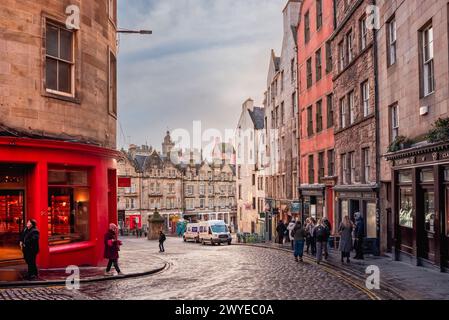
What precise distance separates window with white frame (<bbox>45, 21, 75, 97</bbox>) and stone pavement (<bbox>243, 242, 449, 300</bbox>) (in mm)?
10996

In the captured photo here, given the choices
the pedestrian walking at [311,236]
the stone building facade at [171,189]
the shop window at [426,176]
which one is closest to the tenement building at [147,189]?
the stone building facade at [171,189]

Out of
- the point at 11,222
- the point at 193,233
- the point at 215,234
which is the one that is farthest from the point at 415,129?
the point at 193,233

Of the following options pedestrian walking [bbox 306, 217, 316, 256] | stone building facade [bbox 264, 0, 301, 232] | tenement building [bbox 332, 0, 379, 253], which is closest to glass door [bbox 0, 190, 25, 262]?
pedestrian walking [bbox 306, 217, 316, 256]

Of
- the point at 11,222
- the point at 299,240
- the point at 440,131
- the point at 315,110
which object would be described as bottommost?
the point at 299,240

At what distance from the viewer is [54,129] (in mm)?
18141

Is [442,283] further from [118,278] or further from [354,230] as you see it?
[118,278]

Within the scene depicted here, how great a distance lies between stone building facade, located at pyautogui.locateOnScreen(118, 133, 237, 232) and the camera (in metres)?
85.7

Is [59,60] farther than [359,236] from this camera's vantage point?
No

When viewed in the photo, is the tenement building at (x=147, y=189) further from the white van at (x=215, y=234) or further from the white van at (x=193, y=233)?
the white van at (x=215, y=234)

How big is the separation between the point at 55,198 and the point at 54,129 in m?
2.26

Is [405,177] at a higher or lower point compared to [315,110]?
lower

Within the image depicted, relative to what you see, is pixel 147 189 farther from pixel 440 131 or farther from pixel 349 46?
pixel 440 131

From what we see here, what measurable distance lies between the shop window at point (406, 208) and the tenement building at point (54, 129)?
417 inches
